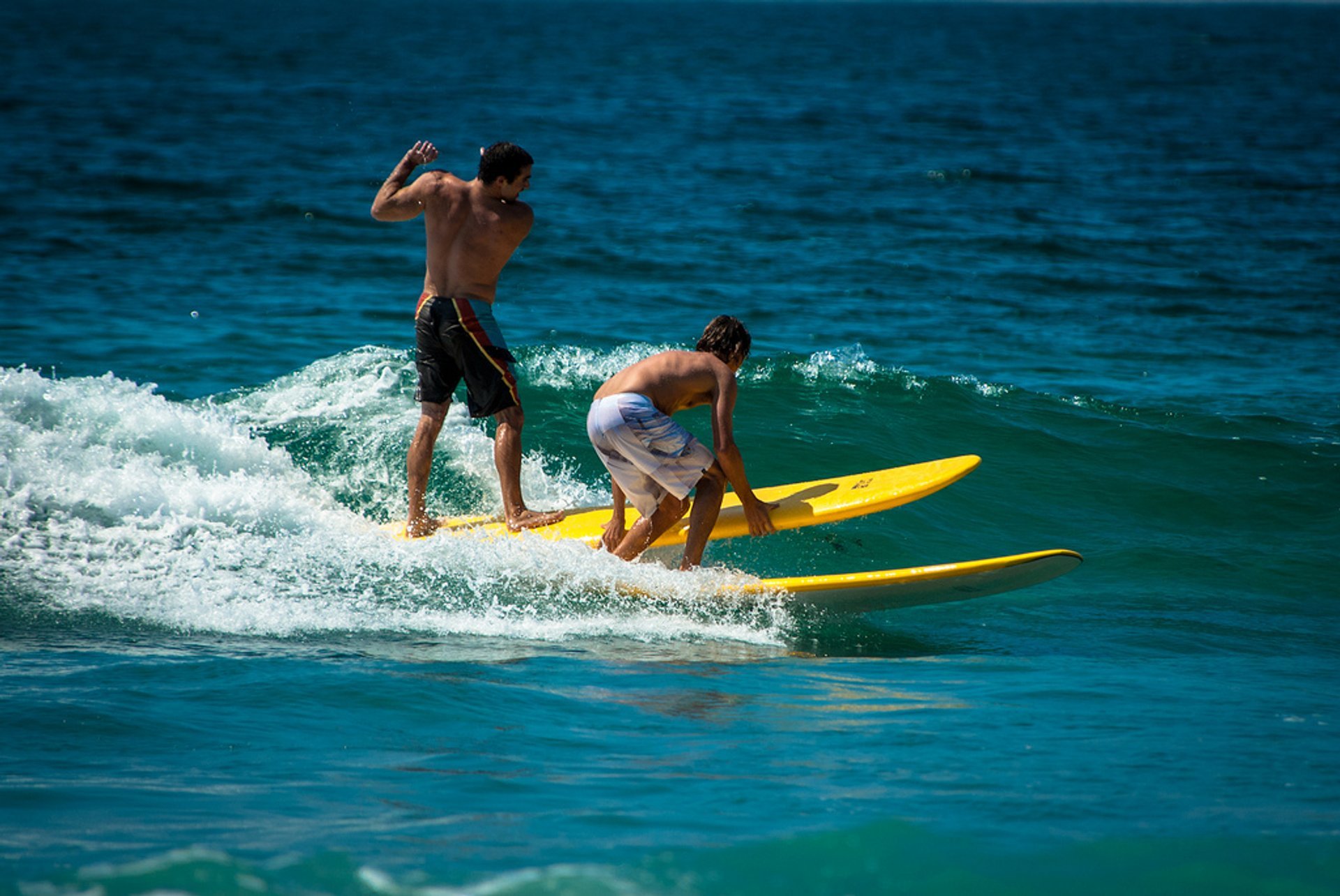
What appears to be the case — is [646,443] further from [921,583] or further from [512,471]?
[921,583]

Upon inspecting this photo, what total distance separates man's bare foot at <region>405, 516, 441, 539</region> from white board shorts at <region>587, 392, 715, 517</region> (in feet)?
4.00

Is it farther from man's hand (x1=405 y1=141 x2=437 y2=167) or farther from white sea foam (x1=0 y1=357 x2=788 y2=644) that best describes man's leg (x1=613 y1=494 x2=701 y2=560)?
man's hand (x1=405 y1=141 x2=437 y2=167)

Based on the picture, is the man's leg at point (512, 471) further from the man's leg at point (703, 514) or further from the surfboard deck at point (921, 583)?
the surfboard deck at point (921, 583)

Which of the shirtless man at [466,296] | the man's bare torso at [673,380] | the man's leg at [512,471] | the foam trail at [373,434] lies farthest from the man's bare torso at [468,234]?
the foam trail at [373,434]

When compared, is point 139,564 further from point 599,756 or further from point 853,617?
point 853,617

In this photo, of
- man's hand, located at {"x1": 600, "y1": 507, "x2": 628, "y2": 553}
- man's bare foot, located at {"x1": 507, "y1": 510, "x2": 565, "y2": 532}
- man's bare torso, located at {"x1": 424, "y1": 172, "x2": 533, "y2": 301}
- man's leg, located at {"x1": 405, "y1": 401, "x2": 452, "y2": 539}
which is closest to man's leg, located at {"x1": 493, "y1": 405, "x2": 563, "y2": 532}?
man's bare foot, located at {"x1": 507, "y1": 510, "x2": 565, "y2": 532}

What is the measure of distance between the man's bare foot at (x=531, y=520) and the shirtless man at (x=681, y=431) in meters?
0.73

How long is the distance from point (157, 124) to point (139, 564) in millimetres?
22707

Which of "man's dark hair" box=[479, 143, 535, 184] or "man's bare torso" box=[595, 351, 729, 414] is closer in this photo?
"man's bare torso" box=[595, 351, 729, 414]

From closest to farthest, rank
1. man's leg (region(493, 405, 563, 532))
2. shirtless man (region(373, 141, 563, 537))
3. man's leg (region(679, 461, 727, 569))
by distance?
man's leg (region(679, 461, 727, 569)) → shirtless man (region(373, 141, 563, 537)) → man's leg (region(493, 405, 563, 532))

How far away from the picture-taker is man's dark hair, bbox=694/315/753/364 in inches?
218

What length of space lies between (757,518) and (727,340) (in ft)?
2.88

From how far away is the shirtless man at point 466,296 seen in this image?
597 cm

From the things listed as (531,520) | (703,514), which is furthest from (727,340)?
(531,520)
